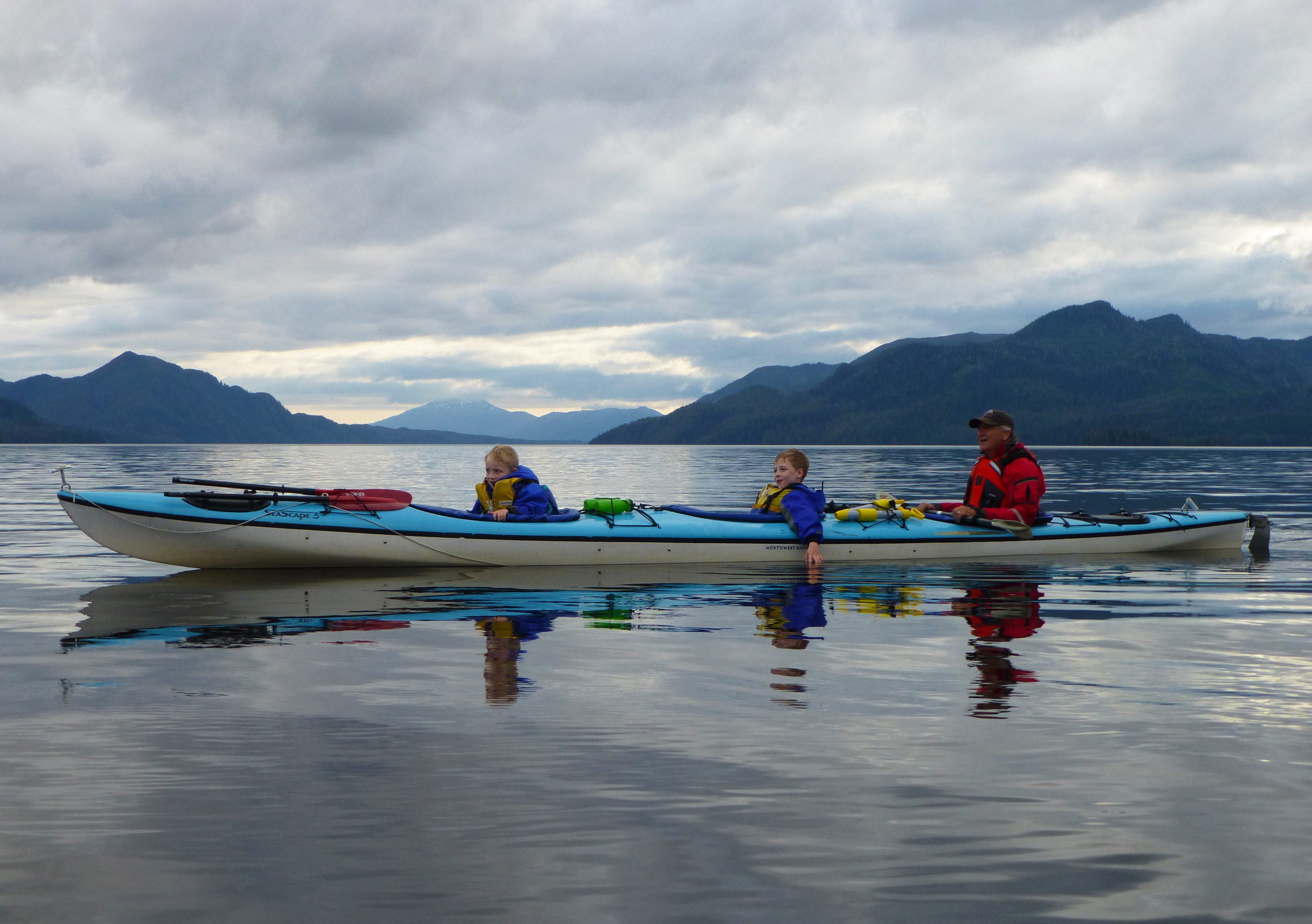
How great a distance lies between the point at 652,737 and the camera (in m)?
6.17

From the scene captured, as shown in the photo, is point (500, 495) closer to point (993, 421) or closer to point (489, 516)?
point (489, 516)

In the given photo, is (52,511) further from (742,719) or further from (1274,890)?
(1274,890)

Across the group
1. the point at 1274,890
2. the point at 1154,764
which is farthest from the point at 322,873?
the point at 1154,764

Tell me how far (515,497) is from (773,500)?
3906 mm

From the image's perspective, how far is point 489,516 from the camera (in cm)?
1473

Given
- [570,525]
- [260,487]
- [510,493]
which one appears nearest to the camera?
[260,487]

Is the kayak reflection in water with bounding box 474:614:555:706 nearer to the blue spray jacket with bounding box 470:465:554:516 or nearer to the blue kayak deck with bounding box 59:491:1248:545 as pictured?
the blue kayak deck with bounding box 59:491:1248:545

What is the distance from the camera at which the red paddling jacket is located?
16094 millimetres

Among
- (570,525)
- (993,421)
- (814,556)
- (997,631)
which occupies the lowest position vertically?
(997,631)

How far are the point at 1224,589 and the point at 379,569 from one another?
455 inches

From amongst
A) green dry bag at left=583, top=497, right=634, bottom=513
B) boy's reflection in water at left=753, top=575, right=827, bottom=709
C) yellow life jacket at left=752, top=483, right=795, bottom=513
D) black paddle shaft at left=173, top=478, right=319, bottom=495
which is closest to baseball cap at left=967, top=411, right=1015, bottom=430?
yellow life jacket at left=752, top=483, right=795, bottom=513

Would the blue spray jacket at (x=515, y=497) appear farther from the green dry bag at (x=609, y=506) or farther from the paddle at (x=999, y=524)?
the paddle at (x=999, y=524)

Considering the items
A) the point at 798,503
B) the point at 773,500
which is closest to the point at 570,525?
the point at 773,500

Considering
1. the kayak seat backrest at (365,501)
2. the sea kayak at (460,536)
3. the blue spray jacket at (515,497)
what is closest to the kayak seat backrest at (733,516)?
the sea kayak at (460,536)
